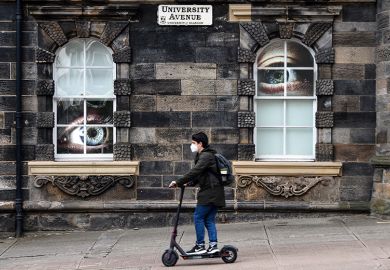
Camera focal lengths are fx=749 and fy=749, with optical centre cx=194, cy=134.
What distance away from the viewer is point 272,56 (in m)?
13.5

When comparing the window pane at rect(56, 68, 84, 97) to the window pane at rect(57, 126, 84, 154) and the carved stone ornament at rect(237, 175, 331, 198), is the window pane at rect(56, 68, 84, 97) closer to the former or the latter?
the window pane at rect(57, 126, 84, 154)

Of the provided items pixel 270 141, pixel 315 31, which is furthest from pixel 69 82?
pixel 315 31

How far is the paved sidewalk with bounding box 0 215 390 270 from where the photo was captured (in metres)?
10.1

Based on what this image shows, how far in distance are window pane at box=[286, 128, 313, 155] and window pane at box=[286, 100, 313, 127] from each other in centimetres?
13

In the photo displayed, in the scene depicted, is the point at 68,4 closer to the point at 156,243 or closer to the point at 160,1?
the point at 160,1

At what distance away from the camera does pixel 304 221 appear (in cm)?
1302

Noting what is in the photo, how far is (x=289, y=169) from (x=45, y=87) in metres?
4.55

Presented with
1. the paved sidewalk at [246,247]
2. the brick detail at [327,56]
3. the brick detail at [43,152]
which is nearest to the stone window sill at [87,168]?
the brick detail at [43,152]

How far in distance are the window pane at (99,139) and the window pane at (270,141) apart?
270 cm

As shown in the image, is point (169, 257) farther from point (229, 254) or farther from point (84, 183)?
point (84, 183)

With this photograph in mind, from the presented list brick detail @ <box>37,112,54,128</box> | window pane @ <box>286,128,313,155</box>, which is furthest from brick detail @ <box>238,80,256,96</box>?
brick detail @ <box>37,112,54,128</box>

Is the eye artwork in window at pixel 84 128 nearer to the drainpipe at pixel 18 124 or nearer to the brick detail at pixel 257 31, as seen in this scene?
the drainpipe at pixel 18 124

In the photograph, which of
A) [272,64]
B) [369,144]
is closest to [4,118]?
[272,64]

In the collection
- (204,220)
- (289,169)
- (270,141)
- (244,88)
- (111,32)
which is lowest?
(204,220)
